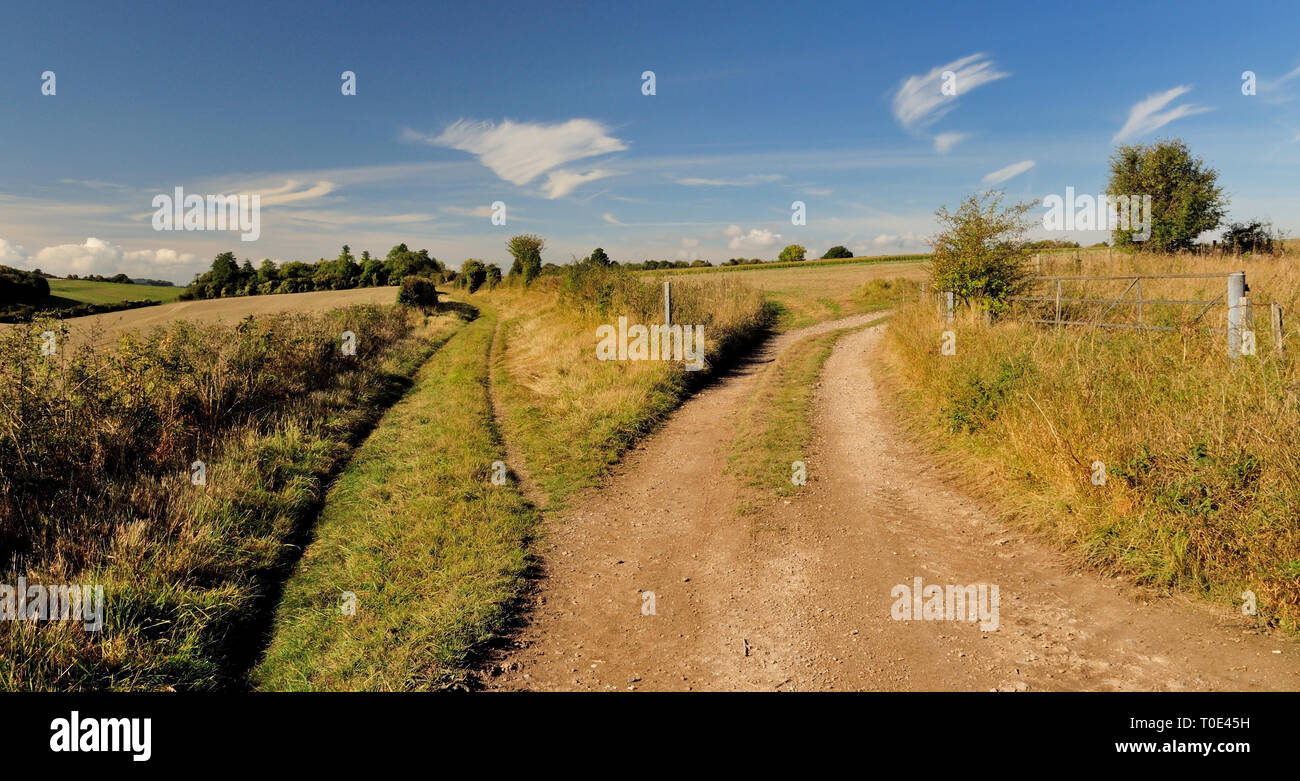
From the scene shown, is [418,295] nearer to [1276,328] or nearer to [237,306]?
[237,306]

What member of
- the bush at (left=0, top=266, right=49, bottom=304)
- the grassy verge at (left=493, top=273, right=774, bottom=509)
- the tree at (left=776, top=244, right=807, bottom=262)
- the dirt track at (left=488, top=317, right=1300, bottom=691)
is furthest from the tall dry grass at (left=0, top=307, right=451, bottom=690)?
the tree at (left=776, top=244, right=807, bottom=262)

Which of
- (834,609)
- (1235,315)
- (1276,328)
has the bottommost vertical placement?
(834,609)

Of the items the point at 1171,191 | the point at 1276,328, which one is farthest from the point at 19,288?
the point at 1171,191

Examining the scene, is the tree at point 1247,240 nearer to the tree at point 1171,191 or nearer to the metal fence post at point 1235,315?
the tree at point 1171,191

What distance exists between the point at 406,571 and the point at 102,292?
31.1 m

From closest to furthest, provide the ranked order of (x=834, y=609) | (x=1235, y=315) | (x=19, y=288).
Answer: (x=834, y=609) → (x=1235, y=315) → (x=19, y=288)

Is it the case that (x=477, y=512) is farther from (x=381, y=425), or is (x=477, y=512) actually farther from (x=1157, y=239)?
(x=1157, y=239)

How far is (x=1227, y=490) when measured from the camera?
490 cm

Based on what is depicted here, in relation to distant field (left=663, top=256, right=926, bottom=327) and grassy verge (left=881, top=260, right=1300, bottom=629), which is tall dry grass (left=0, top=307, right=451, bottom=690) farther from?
distant field (left=663, top=256, right=926, bottom=327)

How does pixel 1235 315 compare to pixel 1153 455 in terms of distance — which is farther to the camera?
pixel 1235 315

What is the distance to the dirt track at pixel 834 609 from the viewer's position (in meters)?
4.04

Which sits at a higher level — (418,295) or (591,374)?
(418,295)

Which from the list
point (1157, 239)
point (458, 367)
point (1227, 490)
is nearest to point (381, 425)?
point (458, 367)

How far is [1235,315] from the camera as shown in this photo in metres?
8.17
